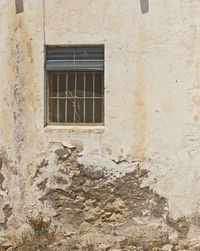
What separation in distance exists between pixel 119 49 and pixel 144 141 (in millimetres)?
1465

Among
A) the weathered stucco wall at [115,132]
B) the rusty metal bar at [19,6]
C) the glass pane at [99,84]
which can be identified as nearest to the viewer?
the weathered stucco wall at [115,132]

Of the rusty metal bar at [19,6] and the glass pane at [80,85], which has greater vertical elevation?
the rusty metal bar at [19,6]

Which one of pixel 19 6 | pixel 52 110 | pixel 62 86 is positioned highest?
pixel 19 6

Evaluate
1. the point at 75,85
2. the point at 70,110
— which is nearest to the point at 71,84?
the point at 75,85

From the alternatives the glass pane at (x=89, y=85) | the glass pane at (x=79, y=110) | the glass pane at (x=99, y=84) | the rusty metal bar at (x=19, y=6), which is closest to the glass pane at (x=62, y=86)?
the glass pane at (x=79, y=110)

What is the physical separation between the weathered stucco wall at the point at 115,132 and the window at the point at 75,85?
183mm

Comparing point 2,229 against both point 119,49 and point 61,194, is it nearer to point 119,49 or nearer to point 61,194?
point 61,194

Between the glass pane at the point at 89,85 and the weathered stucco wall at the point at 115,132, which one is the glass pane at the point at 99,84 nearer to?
the glass pane at the point at 89,85

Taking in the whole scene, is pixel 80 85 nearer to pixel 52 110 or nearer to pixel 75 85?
pixel 75 85

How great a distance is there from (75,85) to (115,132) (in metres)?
1.01

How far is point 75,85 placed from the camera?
514cm

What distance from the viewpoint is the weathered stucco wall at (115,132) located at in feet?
15.9

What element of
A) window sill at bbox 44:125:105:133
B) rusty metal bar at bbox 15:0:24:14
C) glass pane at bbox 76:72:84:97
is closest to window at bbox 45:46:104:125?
glass pane at bbox 76:72:84:97

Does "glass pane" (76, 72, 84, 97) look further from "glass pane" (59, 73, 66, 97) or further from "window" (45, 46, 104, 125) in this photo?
"glass pane" (59, 73, 66, 97)
